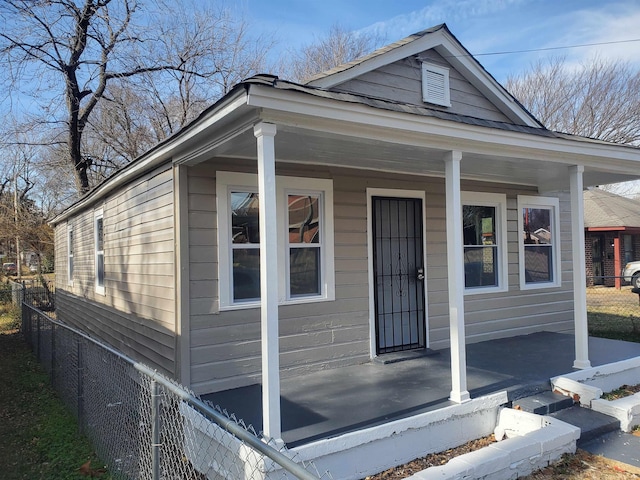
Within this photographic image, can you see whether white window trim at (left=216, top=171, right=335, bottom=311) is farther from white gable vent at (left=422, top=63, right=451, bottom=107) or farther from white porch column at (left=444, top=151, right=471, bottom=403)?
white gable vent at (left=422, top=63, right=451, bottom=107)

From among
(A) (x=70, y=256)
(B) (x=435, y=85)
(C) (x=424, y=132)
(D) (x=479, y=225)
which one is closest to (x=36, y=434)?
(C) (x=424, y=132)

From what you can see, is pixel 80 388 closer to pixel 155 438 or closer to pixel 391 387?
pixel 155 438

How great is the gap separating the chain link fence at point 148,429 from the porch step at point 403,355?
2.25 m

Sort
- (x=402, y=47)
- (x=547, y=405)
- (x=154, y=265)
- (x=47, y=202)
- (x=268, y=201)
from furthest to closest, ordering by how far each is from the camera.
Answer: (x=47, y=202) < (x=402, y=47) < (x=154, y=265) < (x=547, y=405) < (x=268, y=201)

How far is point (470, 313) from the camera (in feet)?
22.0

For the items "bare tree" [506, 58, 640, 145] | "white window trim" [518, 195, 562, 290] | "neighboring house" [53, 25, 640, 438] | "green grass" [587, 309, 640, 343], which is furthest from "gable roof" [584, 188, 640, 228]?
"neighboring house" [53, 25, 640, 438]

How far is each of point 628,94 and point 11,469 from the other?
26.0 m

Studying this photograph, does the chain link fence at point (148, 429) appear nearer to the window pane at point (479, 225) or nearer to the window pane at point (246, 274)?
the window pane at point (246, 274)

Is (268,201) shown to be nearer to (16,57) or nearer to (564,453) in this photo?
(564,453)

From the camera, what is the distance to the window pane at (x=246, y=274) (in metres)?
4.90

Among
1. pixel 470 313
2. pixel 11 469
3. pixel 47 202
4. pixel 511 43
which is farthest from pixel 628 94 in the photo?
pixel 47 202

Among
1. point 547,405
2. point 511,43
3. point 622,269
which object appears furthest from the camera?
point 622,269

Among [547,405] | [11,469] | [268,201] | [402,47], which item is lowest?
[11,469]

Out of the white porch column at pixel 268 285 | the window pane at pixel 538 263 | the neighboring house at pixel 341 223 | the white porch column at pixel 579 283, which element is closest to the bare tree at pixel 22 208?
the neighboring house at pixel 341 223
